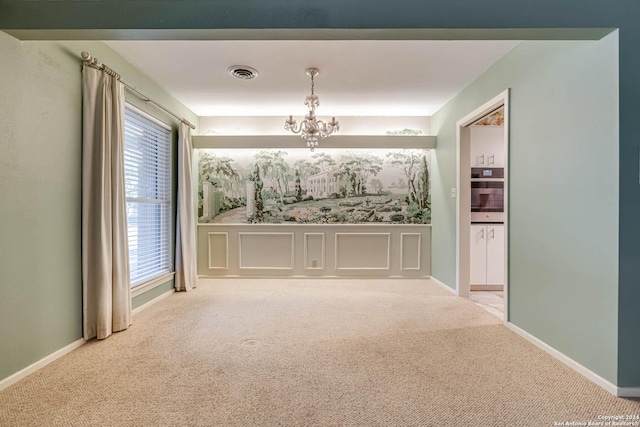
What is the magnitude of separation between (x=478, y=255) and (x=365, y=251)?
1687 millimetres

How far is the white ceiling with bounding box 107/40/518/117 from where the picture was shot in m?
2.82

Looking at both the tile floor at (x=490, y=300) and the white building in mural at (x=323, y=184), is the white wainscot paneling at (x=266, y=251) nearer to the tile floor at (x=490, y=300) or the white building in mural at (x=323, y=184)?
the white building in mural at (x=323, y=184)

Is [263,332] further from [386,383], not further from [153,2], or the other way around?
[153,2]

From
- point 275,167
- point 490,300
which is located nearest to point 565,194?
point 490,300

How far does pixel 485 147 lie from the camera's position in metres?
4.31

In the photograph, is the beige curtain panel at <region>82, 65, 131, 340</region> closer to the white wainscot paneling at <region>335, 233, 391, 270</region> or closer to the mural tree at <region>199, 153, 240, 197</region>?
the mural tree at <region>199, 153, 240, 197</region>

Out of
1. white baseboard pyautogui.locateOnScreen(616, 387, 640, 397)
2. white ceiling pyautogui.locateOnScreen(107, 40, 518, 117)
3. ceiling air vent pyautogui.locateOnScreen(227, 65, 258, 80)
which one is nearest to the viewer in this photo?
white baseboard pyautogui.locateOnScreen(616, 387, 640, 397)

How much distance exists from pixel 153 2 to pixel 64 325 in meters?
2.51

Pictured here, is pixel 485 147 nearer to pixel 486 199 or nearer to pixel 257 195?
pixel 486 199

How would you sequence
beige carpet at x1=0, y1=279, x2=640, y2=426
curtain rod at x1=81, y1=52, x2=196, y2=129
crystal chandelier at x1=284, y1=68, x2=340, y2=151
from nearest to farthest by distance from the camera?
beige carpet at x1=0, y1=279, x2=640, y2=426 < curtain rod at x1=81, y1=52, x2=196, y2=129 < crystal chandelier at x1=284, y1=68, x2=340, y2=151

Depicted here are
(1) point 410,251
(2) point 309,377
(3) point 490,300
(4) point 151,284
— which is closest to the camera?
(2) point 309,377

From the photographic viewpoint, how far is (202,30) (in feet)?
6.14

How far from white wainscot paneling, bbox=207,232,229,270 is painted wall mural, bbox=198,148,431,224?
261 millimetres

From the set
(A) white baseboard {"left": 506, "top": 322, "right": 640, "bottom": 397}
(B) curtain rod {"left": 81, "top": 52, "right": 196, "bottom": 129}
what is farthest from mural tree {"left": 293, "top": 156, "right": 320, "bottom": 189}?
(A) white baseboard {"left": 506, "top": 322, "right": 640, "bottom": 397}
